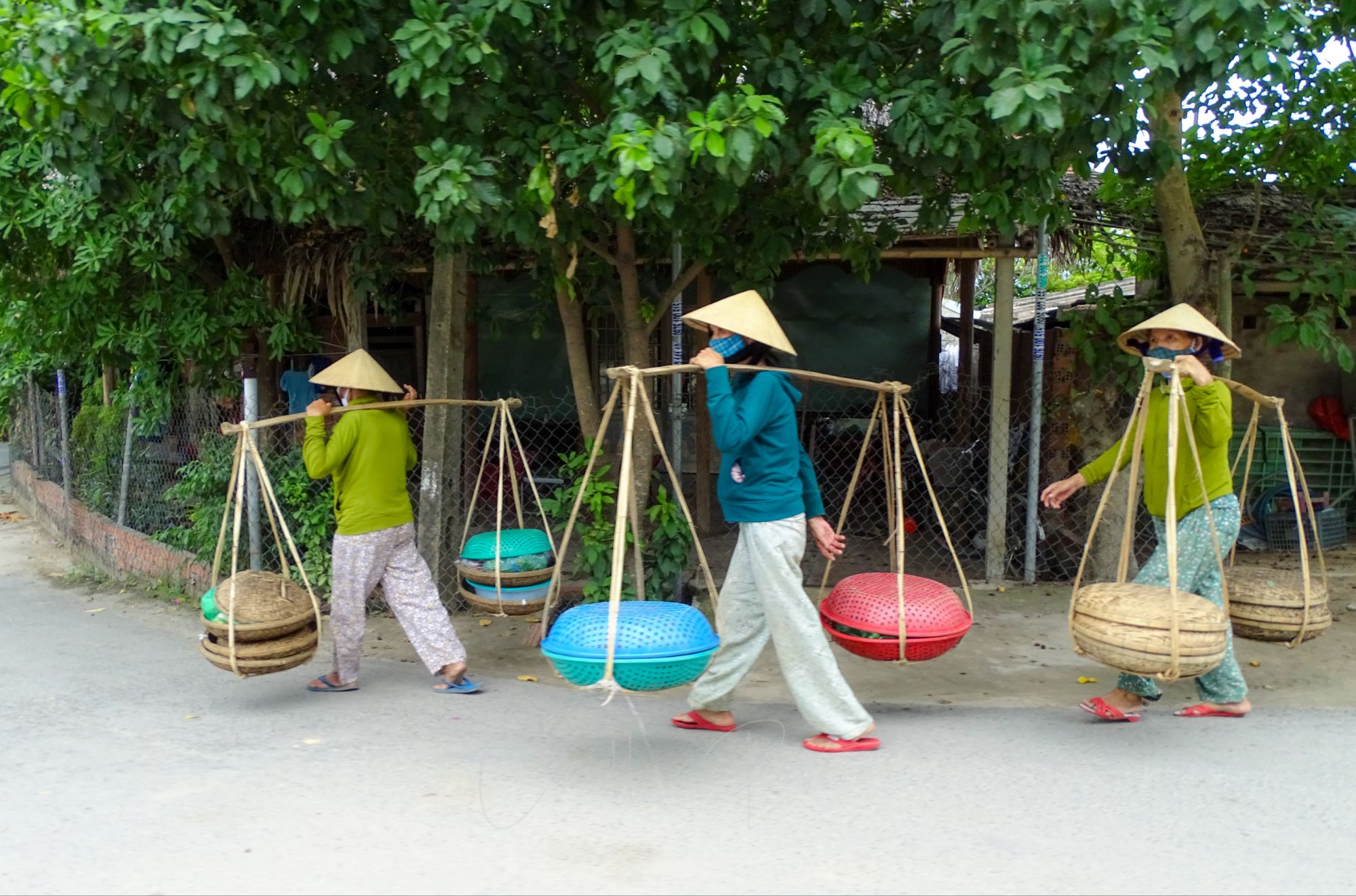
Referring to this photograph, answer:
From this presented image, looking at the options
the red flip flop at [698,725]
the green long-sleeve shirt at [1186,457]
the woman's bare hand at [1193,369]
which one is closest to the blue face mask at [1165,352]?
the green long-sleeve shirt at [1186,457]

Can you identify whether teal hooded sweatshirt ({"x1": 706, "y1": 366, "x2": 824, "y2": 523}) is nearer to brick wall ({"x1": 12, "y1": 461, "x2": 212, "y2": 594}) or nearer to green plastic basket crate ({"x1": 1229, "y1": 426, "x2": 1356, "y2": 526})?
brick wall ({"x1": 12, "y1": 461, "x2": 212, "y2": 594})

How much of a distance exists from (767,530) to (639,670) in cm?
74

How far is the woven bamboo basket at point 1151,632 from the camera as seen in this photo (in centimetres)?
359

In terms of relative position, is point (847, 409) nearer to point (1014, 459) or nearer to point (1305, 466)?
point (1014, 459)

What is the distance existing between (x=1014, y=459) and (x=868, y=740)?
4044mm

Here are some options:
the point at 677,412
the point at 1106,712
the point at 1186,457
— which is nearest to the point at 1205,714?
the point at 1106,712

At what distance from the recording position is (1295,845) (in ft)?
10.5

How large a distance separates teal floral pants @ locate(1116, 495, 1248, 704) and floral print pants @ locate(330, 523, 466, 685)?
112 inches

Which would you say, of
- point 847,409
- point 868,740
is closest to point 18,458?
point 847,409

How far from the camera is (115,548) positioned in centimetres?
719

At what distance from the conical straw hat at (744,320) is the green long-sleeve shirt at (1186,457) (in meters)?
1.50

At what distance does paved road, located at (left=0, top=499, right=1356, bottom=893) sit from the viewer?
119 inches

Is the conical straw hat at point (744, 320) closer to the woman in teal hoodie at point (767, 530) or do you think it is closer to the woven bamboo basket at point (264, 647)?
the woman in teal hoodie at point (767, 530)

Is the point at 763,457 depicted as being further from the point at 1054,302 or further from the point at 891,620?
the point at 1054,302
